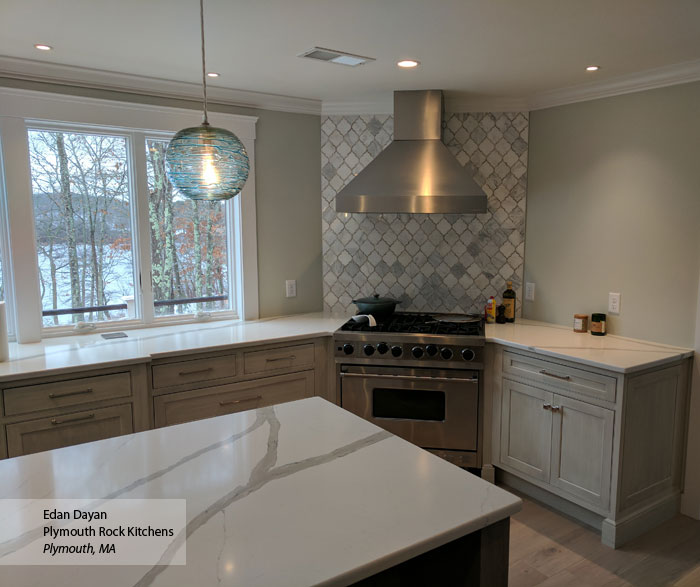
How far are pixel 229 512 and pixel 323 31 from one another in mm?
1980

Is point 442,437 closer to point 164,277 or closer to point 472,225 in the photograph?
point 472,225

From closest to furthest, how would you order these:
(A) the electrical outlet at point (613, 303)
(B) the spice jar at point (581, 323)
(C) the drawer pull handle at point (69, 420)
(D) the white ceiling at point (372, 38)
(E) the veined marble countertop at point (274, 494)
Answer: (E) the veined marble countertop at point (274, 494)
(D) the white ceiling at point (372, 38)
(C) the drawer pull handle at point (69, 420)
(A) the electrical outlet at point (613, 303)
(B) the spice jar at point (581, 323)

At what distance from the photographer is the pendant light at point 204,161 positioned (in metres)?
1.72

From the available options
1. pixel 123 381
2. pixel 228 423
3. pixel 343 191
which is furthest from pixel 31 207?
pixel 228 423

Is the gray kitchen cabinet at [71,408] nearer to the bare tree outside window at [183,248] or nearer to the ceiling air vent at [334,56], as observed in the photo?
the bare tree outside window at [183,248]

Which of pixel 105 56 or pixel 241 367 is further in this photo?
pixel 241 367

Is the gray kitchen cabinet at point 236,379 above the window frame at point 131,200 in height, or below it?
below

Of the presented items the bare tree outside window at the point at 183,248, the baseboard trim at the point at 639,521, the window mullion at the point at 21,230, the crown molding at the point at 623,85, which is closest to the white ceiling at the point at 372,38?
the crown molding at the point at 623,85

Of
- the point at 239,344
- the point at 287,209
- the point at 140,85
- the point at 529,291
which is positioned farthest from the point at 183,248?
the point at 529,291

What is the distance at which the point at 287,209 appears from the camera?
390 cm

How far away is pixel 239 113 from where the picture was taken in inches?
144

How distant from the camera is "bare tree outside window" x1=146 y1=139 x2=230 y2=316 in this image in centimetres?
350

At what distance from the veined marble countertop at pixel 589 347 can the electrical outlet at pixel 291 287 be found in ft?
4.46

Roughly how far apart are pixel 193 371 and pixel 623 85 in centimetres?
288
